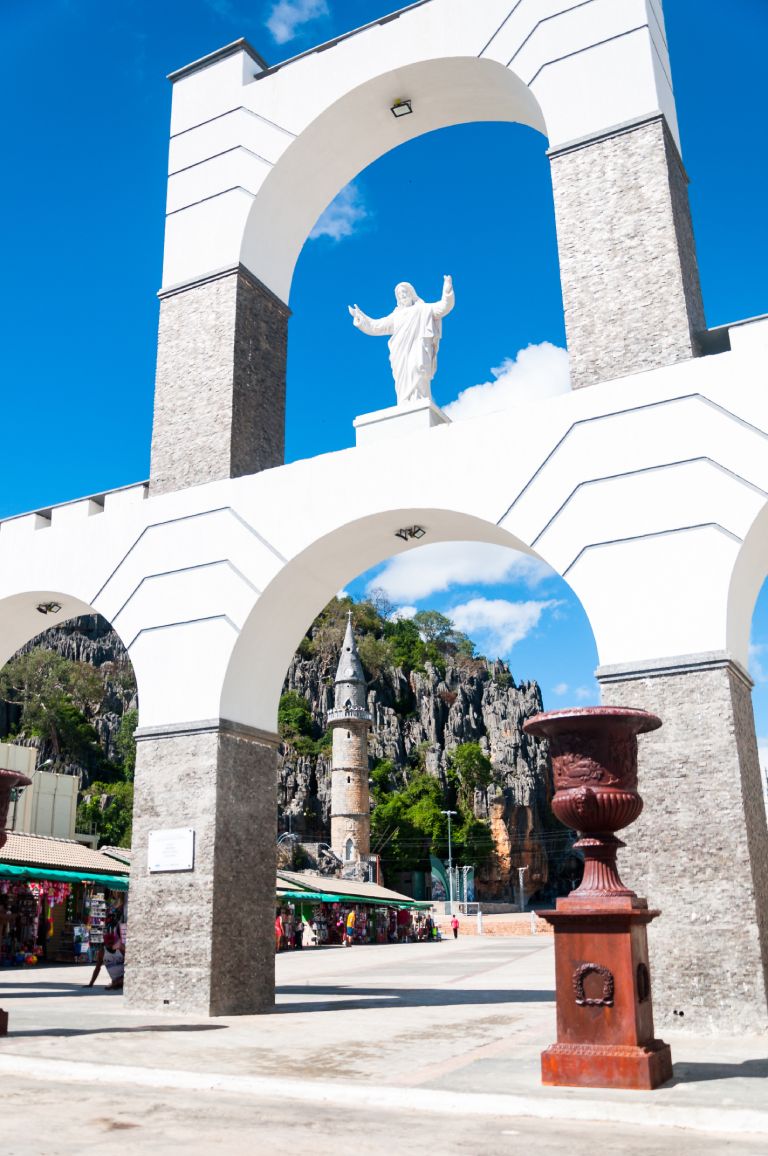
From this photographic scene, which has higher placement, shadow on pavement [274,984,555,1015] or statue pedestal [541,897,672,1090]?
statue pedestal [541,897,672,1090]

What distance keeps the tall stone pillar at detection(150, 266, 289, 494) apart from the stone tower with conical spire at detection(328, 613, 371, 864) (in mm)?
47060

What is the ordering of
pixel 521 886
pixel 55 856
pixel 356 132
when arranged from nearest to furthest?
pixel 356 132 → pixel 55 856 → pixel 521 886

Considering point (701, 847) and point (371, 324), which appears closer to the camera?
point (701, 847)

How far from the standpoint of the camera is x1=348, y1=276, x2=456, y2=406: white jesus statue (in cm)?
1205

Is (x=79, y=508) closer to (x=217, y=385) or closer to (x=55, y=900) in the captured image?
(x=217, y=385)

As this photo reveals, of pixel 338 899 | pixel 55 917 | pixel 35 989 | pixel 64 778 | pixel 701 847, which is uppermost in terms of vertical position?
pixel 64 778

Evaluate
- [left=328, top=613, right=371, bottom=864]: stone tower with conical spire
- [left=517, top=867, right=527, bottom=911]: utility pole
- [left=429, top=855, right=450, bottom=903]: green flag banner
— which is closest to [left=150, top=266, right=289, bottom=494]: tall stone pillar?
[left=328, top=613, right=371, bottom=864]: stone tower with conical spire

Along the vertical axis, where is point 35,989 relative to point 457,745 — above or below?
below

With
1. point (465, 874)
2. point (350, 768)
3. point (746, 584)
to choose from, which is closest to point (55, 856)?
point (746, 584)

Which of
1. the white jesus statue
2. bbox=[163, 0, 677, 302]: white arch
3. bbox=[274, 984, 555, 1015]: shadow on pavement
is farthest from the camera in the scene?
the white jesus statue

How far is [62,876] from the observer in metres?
22.0

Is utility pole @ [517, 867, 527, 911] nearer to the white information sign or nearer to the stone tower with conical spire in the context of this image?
the stone tower with conical spire

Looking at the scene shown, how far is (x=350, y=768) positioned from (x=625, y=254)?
50.7 metres

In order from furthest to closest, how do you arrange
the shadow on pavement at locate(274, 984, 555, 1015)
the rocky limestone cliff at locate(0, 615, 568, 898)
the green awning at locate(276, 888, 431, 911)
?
the rocky limestone cliff at locate(0, 615, 568, 898) < the green awning at locate(276, 888, 431, 911) < the shadow on pavement at locate(274, 984, 555, 1015)
